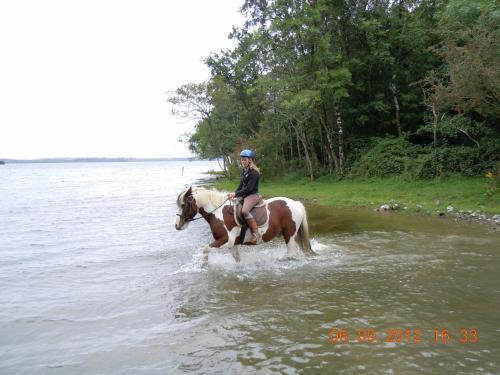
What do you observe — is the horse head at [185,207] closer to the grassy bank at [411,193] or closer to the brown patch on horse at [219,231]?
the brown patch on horse at [219,231]

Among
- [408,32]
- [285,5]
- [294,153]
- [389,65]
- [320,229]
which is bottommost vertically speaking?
[320,229]

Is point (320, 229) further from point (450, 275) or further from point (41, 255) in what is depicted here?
point (41, 255)

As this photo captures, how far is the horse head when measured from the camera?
9023 millimetres

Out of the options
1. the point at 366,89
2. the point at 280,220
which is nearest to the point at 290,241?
the point at 280,220

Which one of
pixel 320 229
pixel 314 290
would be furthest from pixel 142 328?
pixel 320 229

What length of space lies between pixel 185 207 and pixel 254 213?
173cm

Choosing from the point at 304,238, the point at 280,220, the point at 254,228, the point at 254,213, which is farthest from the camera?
the point at 304,238

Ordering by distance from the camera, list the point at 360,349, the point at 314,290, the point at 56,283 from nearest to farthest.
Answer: the point at 360,349
the point at 314,290
the point at 56,283

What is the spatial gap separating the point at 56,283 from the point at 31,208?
1979 centimetres

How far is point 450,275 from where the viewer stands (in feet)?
26.0

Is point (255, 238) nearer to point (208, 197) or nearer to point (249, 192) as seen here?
point (249, 192)
